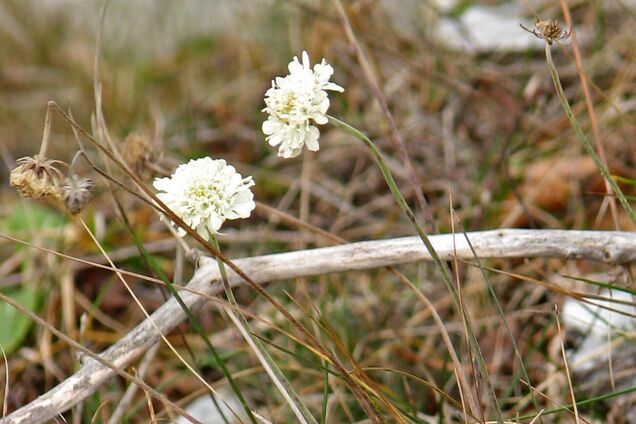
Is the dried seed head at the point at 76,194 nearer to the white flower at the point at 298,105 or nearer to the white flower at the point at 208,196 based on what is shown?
the white flower at the point at 208,196

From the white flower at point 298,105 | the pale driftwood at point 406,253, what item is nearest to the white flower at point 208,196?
the white flower at point 298,105

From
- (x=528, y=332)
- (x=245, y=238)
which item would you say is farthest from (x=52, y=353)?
(x=528, y=332)

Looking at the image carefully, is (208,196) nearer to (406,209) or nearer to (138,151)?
(406,209)

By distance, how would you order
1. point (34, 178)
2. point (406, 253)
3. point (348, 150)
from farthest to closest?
point (348, 150) < point (406, 253) < point (34, 178)

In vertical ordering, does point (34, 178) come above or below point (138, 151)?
below

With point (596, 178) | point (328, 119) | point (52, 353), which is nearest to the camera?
point (328, 119)

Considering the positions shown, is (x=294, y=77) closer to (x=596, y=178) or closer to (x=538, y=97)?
(x=596, y=178)

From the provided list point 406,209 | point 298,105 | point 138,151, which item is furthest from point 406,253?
point 138,151
